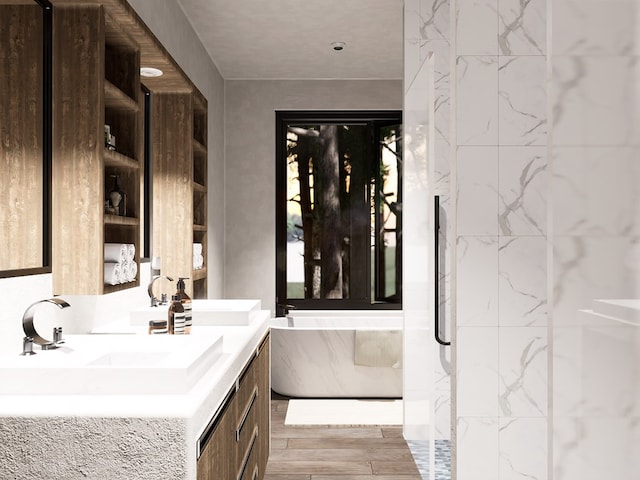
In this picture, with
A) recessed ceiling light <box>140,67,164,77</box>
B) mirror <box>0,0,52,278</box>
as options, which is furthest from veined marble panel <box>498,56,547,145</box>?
recessed ceiling light <box>140,67,164,77</box>

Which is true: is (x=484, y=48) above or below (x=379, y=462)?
above

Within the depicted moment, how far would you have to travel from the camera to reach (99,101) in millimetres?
2080

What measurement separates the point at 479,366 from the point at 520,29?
1.11m

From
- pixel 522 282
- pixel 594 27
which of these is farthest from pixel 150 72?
pixel 594 27

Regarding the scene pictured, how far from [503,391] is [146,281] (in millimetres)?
2039

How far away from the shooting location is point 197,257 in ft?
12.8

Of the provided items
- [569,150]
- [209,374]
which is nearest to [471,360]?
[209,374]

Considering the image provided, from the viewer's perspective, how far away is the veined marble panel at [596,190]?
64 centimetres

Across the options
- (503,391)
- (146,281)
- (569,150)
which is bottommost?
(503,391)

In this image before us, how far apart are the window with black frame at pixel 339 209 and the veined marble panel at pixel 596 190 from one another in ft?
14.4

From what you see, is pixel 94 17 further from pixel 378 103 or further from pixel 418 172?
pixel 378 103

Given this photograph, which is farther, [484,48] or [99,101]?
[99,101]

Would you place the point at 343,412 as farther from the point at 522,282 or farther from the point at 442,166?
the point at 522,282

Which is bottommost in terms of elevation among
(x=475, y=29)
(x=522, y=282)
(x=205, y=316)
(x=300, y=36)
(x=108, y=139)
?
(x=205, y=316)
